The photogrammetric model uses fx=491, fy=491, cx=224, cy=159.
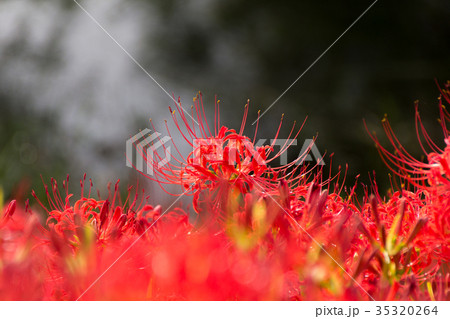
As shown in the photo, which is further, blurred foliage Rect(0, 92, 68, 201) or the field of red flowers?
blurred foliage Rect(0, 92, 68, 201)

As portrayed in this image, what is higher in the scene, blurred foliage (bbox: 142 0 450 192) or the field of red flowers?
blurred foliage (bbox: 142 0 450 192)

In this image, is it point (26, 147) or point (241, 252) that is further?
point (26, 147)

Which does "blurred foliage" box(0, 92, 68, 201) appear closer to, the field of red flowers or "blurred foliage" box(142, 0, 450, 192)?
"blurred foliage" box(142, 0, 450, 192)

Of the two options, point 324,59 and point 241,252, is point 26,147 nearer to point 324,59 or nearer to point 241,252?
point 324,59

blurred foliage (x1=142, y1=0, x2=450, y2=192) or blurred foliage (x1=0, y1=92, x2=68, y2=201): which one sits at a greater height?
blurred foliage (x1=142, y1=0, x2=450, y2=192)

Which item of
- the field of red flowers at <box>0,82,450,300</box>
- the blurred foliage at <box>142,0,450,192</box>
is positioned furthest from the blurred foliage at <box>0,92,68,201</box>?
the field of red flowers at <box>0,82,450,300</box>

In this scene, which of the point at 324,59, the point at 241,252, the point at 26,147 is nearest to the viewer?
the point at 241,252

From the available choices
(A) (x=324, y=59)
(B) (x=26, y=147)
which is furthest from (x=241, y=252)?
(A) (x=324, y=59)

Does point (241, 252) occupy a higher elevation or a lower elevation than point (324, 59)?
lower

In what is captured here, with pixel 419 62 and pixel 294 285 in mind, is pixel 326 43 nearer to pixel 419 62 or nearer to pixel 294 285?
pixel 419 62

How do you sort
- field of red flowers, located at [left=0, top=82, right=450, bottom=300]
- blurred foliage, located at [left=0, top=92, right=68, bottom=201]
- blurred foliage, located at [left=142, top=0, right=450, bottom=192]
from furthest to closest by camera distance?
1. blurred foliage, located at [left=142, top=0, right=450, bottom=192]
2. blurred foliage, located at [left=0, top=92, right=68, bottom=201]
3. field of red flowers, located at [left=0, top=82, right=450, bottom=300]

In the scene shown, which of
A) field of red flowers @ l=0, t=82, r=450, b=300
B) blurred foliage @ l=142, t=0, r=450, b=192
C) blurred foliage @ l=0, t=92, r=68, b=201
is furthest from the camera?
blurred foliage @ l=142, t=0, r=450, b=192

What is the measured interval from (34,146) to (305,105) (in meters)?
0.91
